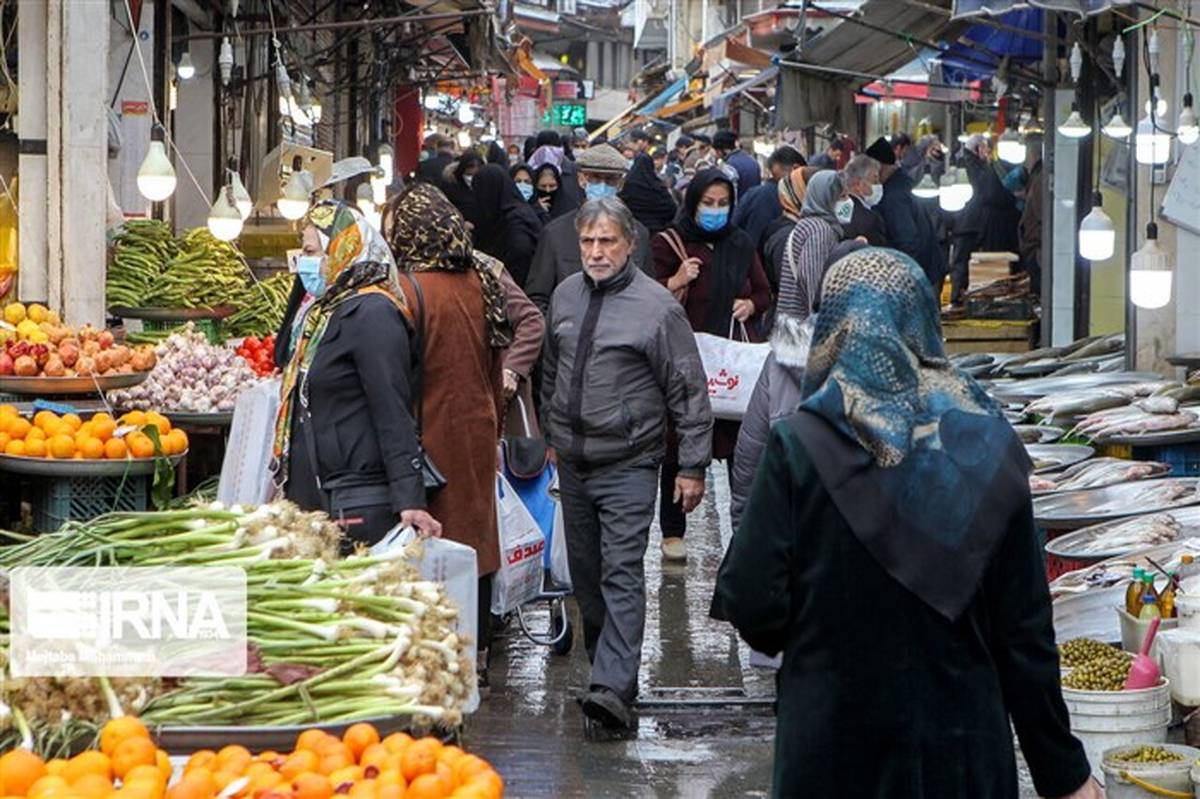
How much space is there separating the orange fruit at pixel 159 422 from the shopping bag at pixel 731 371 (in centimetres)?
286

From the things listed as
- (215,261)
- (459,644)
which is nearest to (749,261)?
(215,261)

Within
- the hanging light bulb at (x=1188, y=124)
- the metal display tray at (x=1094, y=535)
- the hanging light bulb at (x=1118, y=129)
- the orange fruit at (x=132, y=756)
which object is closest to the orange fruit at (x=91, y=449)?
the metal display tray at (x=1094, y=535)

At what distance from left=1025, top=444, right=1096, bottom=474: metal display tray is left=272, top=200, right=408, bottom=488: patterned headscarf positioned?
3.95m

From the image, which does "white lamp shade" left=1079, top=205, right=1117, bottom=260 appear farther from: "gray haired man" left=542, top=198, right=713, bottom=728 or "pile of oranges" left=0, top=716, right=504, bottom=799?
"pile of oranges" left=0, top=716, right=504, bottom=799

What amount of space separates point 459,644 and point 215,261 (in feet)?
25.5

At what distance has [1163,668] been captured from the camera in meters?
6.71

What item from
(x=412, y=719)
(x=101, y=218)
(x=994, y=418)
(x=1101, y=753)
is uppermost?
(x=101, y=218)

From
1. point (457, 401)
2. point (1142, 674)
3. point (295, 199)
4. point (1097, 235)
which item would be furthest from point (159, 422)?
point (1097, 235)

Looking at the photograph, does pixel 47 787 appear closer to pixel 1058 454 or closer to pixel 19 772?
pixel 19 772

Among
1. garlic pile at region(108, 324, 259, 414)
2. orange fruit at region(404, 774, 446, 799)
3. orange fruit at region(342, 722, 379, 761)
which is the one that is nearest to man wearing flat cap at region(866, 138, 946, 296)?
garlic pile at region(108, 324, 259, 414)

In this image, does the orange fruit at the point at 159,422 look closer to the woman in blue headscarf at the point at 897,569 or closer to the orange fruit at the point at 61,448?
the orange fruit at the point at 61,448

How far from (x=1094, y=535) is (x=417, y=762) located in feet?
16.2

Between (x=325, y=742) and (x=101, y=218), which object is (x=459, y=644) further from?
(x=101, y=218)

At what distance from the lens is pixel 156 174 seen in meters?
10.5
